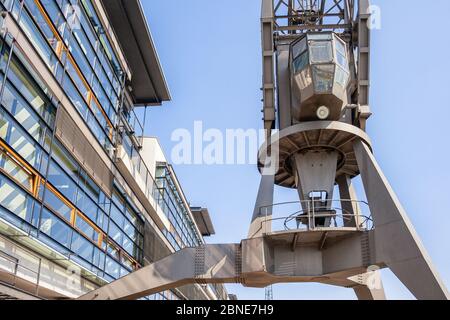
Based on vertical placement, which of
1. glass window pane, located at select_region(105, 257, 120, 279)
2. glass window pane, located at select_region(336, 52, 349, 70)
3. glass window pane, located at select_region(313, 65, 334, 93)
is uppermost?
glass window pane, located at select_region(336, 52, 349, 70)

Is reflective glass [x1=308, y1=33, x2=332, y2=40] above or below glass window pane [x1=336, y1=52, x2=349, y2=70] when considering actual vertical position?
above

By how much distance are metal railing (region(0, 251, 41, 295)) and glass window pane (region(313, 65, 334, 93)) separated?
12275mm

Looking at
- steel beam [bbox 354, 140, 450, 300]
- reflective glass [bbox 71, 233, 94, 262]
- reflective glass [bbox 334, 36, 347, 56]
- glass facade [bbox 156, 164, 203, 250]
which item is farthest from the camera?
glass facade [bbox 156, 164, 203, 250]

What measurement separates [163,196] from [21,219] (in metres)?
21.5

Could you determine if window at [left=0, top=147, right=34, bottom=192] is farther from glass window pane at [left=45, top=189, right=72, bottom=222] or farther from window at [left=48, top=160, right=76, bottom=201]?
window at [left=48, top=160, right=76, bottom=201]

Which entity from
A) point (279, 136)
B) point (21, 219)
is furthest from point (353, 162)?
point (21, 219)

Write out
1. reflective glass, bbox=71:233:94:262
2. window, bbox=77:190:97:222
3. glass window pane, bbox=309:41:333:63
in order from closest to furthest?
reflective glass, bbox=71:233:94:262
glass window pane, bbox=309:41:333:63
window, bbox=77:190:97:222

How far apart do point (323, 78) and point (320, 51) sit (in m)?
1.41

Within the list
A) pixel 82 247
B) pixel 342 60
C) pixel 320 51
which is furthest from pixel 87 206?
pixel 342 60

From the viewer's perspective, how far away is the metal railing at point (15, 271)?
13.2 meters

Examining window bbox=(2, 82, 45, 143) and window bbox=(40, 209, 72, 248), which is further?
window bbox=(40, 209, 72, 248)

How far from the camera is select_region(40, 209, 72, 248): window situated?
15832mm

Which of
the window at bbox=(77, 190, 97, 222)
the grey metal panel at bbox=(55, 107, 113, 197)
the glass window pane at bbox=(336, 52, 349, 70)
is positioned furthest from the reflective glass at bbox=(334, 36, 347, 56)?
the window at bbox=(77, 190, 97, 222)

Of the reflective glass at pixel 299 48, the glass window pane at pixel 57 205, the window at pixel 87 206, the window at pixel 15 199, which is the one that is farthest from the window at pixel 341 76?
the window at pixel 15 199
